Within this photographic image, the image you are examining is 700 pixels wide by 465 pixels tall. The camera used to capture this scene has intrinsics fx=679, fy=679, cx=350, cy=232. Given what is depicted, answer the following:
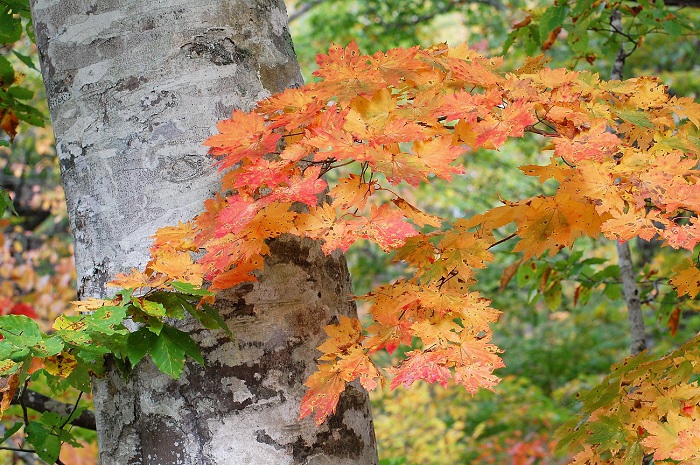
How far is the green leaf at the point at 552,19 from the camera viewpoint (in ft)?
6.79

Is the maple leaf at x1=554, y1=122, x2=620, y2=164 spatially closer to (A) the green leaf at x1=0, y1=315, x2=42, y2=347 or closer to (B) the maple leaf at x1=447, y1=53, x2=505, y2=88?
(B) the maple leaf at x1=447, y1=53, x2=505, y2=88

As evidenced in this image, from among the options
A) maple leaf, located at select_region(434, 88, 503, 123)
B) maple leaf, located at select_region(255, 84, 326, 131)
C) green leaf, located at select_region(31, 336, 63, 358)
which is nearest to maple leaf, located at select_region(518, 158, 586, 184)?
maple leaf, located at select_region(434, 88, 503, 123)

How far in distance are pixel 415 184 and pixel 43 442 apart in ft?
3.05

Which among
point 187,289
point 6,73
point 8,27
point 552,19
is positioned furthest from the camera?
point 552,19

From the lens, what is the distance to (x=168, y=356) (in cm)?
100

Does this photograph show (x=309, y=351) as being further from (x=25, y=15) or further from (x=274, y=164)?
(x=25, y=15)

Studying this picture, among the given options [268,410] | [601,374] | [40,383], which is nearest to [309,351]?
[268,410]

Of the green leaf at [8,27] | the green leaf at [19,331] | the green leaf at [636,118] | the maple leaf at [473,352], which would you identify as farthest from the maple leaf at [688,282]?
the green leaf at [8,27]

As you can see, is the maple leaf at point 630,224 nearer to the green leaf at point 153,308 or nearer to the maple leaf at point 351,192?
the maple leaf at point 351,192

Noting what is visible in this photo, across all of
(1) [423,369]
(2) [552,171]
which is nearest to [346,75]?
(2) [552,171]

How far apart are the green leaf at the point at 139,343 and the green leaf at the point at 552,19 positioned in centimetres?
158

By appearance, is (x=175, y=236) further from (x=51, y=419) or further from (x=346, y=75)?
(x=51, y=419)

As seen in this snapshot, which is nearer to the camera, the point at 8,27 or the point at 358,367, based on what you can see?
the point at 358,367

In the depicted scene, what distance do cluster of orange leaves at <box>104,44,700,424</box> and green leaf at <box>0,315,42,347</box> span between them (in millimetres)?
140
